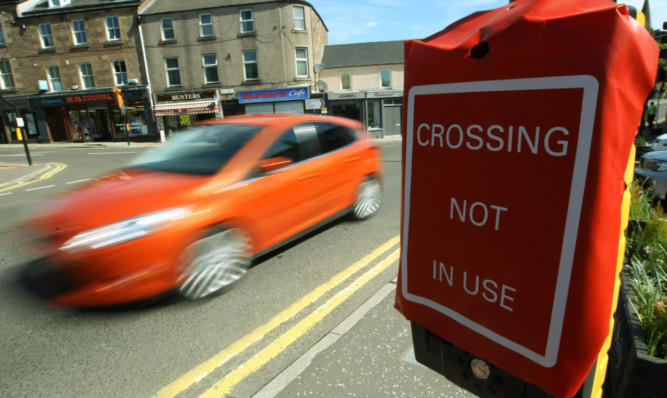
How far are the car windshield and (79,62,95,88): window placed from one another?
26640 millimetres

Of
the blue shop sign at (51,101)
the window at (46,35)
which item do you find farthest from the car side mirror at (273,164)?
the window at (46,35)

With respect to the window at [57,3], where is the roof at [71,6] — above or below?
below

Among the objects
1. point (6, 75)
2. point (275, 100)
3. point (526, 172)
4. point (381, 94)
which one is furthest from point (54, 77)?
point (526, 172)

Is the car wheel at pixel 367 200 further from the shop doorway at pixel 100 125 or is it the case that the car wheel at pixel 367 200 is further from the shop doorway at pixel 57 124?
the shop doorway at pixel 57 124

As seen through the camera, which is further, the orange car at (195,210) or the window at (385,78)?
the window at (385,78)

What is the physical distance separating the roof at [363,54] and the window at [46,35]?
1845 centimetres

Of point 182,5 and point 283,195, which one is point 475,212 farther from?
point 182,5

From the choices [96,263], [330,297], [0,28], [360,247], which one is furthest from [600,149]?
[0,28]

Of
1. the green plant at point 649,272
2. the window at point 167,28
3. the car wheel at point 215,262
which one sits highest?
the window at point 167,28

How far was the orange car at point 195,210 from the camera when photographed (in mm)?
2936

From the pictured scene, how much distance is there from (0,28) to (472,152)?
36110mm

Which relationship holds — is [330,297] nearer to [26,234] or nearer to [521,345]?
[521,345]

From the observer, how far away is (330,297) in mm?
3428

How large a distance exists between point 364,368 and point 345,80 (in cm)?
2632
